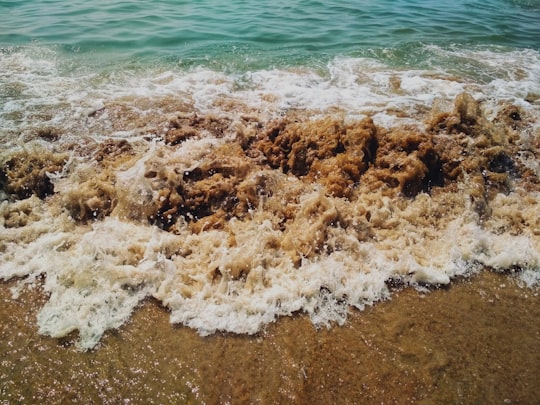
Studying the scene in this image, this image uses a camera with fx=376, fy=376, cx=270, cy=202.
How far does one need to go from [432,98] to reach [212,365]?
8.53m

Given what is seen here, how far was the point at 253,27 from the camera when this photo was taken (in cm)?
1463

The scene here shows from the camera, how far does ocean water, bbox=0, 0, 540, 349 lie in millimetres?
4734

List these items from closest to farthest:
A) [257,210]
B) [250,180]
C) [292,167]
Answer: [257,210], [250,180], [292,167]

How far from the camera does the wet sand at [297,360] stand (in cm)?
366

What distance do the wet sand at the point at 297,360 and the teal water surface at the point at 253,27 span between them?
9.45 metres

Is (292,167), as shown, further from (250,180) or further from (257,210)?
(257,210)

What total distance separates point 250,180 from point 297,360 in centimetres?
313

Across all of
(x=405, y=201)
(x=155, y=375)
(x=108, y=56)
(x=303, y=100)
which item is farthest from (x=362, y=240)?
(x=108, y=56)

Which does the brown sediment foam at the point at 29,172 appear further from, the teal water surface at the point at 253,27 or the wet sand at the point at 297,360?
the teal water surface at the point at 253,27

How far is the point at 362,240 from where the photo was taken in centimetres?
548

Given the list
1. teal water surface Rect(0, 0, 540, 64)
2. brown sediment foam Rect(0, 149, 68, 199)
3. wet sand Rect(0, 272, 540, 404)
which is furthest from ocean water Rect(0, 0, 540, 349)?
teal water surface Rect(0, 0, 540, 64)

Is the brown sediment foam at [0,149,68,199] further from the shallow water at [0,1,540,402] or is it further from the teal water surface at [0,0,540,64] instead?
the teal water surface at [0,0,540,64]

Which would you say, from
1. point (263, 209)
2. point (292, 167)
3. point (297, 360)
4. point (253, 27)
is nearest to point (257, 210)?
point (263, 209)

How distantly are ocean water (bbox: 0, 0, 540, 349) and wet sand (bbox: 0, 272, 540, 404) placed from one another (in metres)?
0.20
